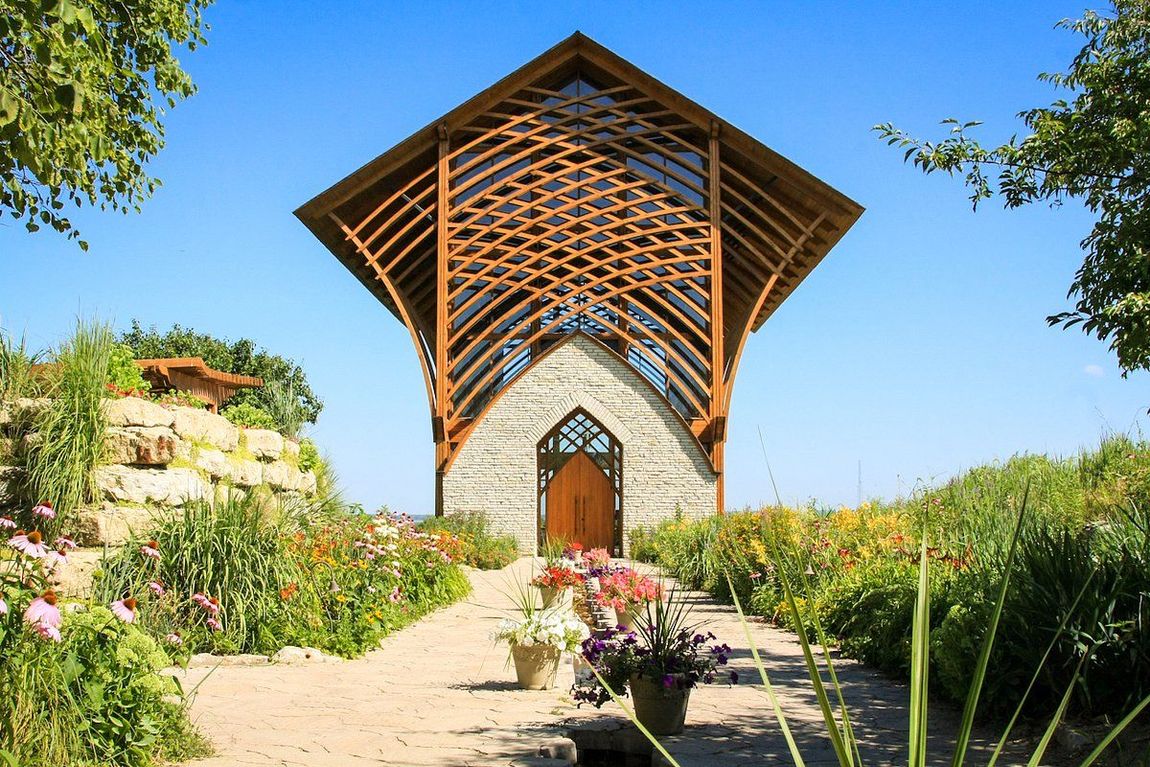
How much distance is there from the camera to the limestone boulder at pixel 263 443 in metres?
10.8

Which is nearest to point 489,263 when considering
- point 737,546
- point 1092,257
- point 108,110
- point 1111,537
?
point 737,546

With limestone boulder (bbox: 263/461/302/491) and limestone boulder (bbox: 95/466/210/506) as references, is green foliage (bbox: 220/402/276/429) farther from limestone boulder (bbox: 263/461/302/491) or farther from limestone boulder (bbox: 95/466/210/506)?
limestone boulder (bbox: 95/466/210/506)

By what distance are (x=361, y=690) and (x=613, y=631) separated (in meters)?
2.14

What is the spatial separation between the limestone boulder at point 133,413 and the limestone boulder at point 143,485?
412 mm

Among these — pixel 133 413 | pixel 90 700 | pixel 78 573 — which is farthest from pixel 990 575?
pixel 133 413

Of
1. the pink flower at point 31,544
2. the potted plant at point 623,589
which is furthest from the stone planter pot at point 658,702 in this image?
the potted plant at point 623,589

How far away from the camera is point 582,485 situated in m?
Answer: 23.0

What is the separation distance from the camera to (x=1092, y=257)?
25.3 ft

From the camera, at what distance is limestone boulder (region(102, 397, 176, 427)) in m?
8.51

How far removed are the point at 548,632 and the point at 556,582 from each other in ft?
12.0

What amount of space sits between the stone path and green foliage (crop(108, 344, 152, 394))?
392 cm

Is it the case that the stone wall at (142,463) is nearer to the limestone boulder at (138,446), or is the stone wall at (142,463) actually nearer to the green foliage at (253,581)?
the limestone boulder at (138,446)

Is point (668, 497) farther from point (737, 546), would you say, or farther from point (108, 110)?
point (108, 110)

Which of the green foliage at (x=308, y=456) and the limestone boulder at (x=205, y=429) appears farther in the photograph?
the green foliage at (x=308, y=456)
